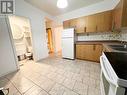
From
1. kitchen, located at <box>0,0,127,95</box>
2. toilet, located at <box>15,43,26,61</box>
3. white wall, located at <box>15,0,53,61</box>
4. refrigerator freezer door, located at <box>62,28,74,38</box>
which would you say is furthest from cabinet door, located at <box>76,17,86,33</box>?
toilet, located at <box>15,43,26,61</box>

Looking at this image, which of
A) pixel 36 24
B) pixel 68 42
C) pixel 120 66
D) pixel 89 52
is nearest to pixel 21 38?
pixel 36 24

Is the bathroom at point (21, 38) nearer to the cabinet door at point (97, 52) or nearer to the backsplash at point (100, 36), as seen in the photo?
the backsplash at point (100, 36)

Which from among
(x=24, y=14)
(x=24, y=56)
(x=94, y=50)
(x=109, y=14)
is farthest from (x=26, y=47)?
(x=109, y=14)

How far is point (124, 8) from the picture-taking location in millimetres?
1587

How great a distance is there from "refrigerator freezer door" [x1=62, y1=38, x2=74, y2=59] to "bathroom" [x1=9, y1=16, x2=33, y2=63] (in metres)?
1.91

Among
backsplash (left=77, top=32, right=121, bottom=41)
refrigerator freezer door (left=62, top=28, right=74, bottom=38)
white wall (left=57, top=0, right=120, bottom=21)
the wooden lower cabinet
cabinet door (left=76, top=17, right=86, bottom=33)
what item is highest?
white wall (left=57, top=0, right=120, bottom=21)

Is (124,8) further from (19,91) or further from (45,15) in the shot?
(45,15)

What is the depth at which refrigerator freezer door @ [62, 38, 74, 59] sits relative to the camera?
3561mm

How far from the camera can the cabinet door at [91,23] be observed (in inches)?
121

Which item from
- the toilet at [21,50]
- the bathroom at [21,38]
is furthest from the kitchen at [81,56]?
the toilet at [21,50]

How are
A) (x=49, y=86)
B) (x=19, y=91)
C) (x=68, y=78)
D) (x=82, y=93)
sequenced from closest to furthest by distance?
(x=82, y=93)
(x=19, y=91)
(x=49, y=86)
(x=68, y=78)

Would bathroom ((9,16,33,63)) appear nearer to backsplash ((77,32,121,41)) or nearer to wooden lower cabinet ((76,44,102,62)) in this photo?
wooden lower cabinet ((76,44,102,62))

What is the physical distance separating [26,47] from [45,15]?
2.23 metres

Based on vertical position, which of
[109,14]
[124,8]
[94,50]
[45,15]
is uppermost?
[45,15]
